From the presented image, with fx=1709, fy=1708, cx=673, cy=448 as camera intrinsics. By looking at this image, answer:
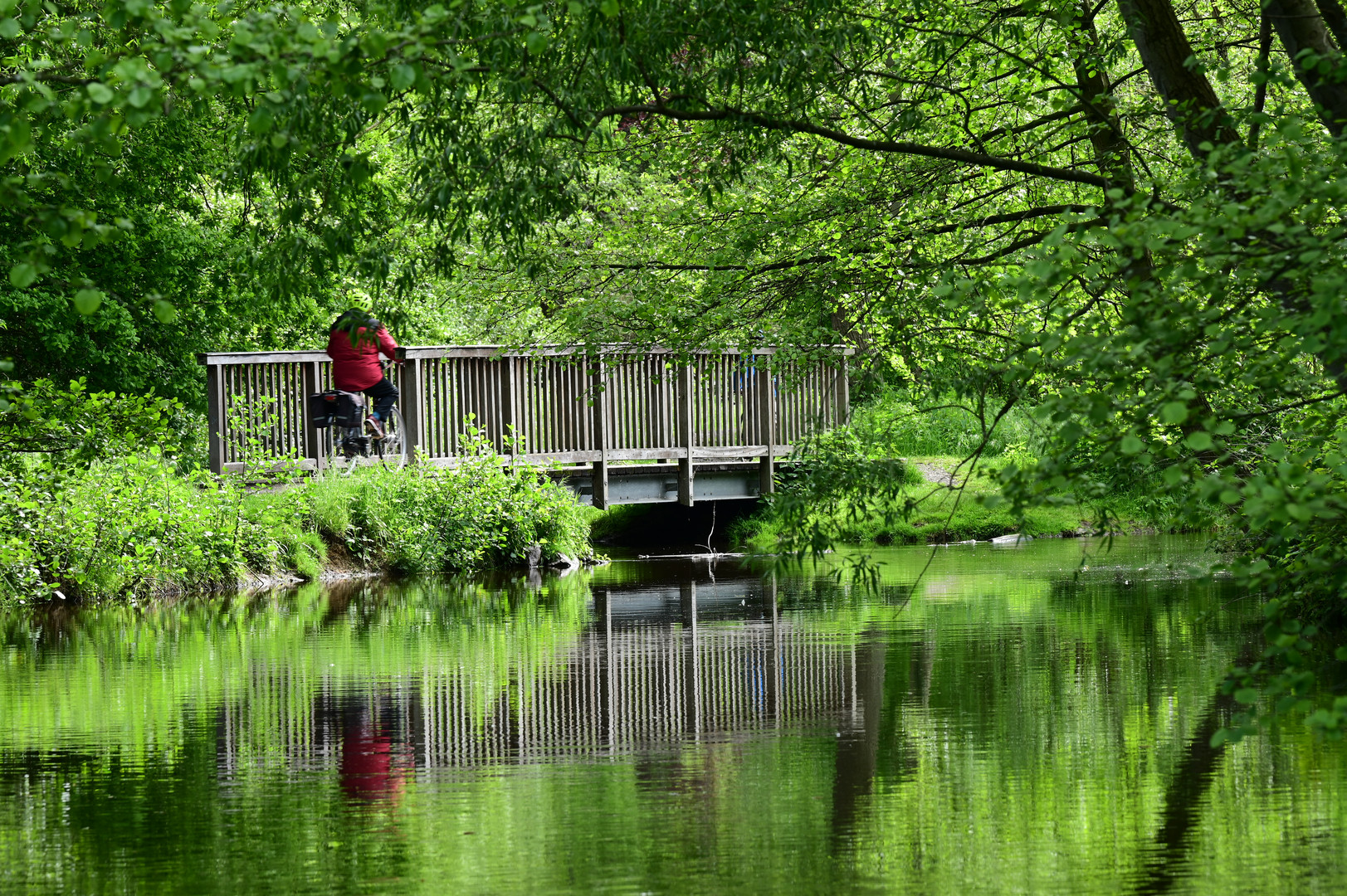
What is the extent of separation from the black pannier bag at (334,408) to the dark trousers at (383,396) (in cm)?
16

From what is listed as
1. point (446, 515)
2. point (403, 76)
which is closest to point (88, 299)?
point (403, 76)

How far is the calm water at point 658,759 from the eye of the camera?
17.4ft

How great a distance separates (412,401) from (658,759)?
1209 cm

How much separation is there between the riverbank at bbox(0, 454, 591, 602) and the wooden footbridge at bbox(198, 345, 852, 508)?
44 cm

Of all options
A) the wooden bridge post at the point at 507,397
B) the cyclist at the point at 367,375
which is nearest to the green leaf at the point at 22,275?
the cyclist at the point at 367,375

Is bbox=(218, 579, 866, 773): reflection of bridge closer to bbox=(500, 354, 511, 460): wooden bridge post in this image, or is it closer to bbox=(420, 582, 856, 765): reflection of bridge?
bbox=(420, 582, 856, 765): reflection of bridge

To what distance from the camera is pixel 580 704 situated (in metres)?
8.91

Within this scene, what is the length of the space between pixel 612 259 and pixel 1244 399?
5.22 meters

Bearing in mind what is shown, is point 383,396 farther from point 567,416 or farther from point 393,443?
point 567,416

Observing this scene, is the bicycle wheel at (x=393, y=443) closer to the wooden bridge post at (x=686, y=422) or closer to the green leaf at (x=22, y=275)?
the wooden bridge post at (x=686, y=422)

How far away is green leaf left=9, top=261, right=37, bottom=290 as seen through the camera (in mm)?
3863

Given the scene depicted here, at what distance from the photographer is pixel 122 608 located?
48.7 ft

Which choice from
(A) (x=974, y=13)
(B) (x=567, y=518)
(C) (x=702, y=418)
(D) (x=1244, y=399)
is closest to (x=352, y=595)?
(B) (x=567, y=518)

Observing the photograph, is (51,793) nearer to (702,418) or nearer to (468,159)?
(468,159)
